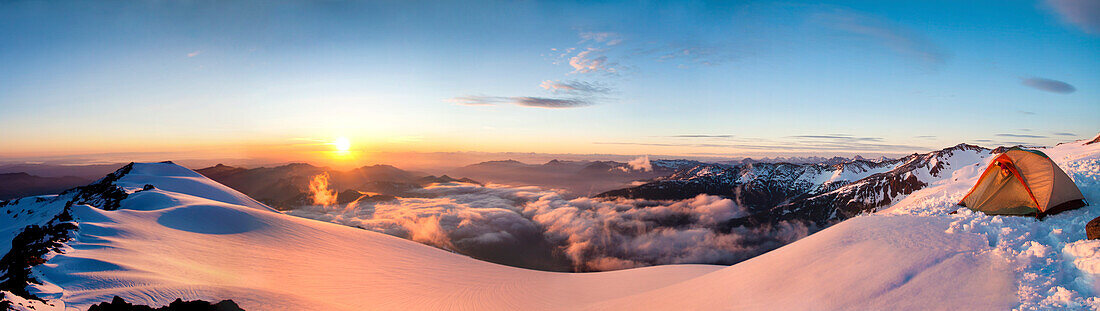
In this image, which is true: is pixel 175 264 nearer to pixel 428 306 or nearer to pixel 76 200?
pixel 428 306

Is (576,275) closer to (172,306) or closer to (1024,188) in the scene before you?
(172,306)

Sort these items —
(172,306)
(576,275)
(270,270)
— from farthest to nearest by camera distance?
1. (576,275)
2. (270,270)
3. (172,306)

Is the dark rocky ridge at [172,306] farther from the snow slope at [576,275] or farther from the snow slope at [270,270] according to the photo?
the snow slope at [576,275]

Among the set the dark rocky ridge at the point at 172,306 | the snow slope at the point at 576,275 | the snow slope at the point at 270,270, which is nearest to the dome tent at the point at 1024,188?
the snow slope at the point at 576,275

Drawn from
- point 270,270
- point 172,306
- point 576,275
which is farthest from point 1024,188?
point 270,270

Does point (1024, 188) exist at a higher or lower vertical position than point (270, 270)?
higher

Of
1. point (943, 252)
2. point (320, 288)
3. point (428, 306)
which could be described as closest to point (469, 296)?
point (428, 306)

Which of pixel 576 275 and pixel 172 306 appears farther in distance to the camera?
pixel 576 275

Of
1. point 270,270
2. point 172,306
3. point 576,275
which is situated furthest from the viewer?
point 576,275
